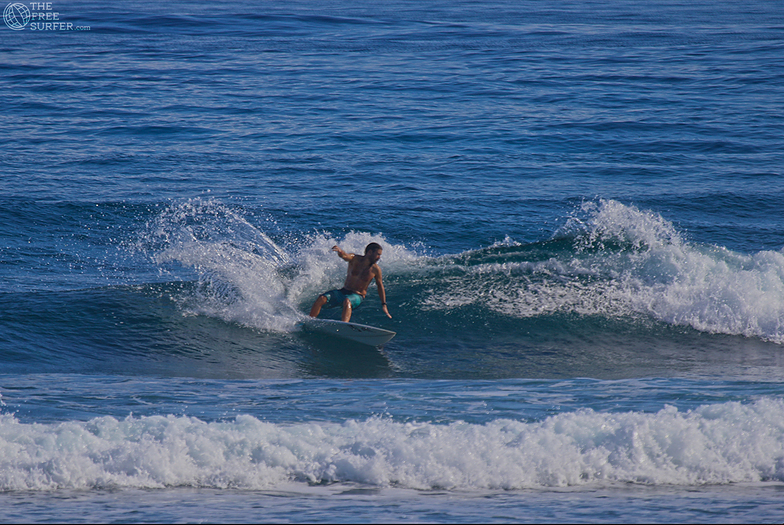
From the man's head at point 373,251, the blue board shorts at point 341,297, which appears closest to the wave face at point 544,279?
the blue board shorts at point 341,297

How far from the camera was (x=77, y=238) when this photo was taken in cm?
1471

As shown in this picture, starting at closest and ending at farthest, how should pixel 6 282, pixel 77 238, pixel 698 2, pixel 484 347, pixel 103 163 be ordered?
pixel 484 347 < pixel 6 282 < pixel 77 238 < pixel 103 163 < pixel 698 2

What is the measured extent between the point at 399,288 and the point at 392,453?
613cm

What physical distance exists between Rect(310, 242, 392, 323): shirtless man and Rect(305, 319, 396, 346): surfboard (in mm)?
369

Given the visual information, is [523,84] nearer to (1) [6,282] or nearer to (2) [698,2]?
(1) [6,282]

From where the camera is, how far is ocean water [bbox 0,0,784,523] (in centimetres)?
594

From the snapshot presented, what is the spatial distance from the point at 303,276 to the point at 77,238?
5.56m

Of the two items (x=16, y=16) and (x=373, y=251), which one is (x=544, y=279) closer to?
(x=373, y=251)

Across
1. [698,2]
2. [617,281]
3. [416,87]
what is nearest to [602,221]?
[617,281]

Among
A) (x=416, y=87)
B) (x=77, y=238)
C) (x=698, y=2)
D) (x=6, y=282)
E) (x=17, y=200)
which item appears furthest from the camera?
(x=698, y=2)
